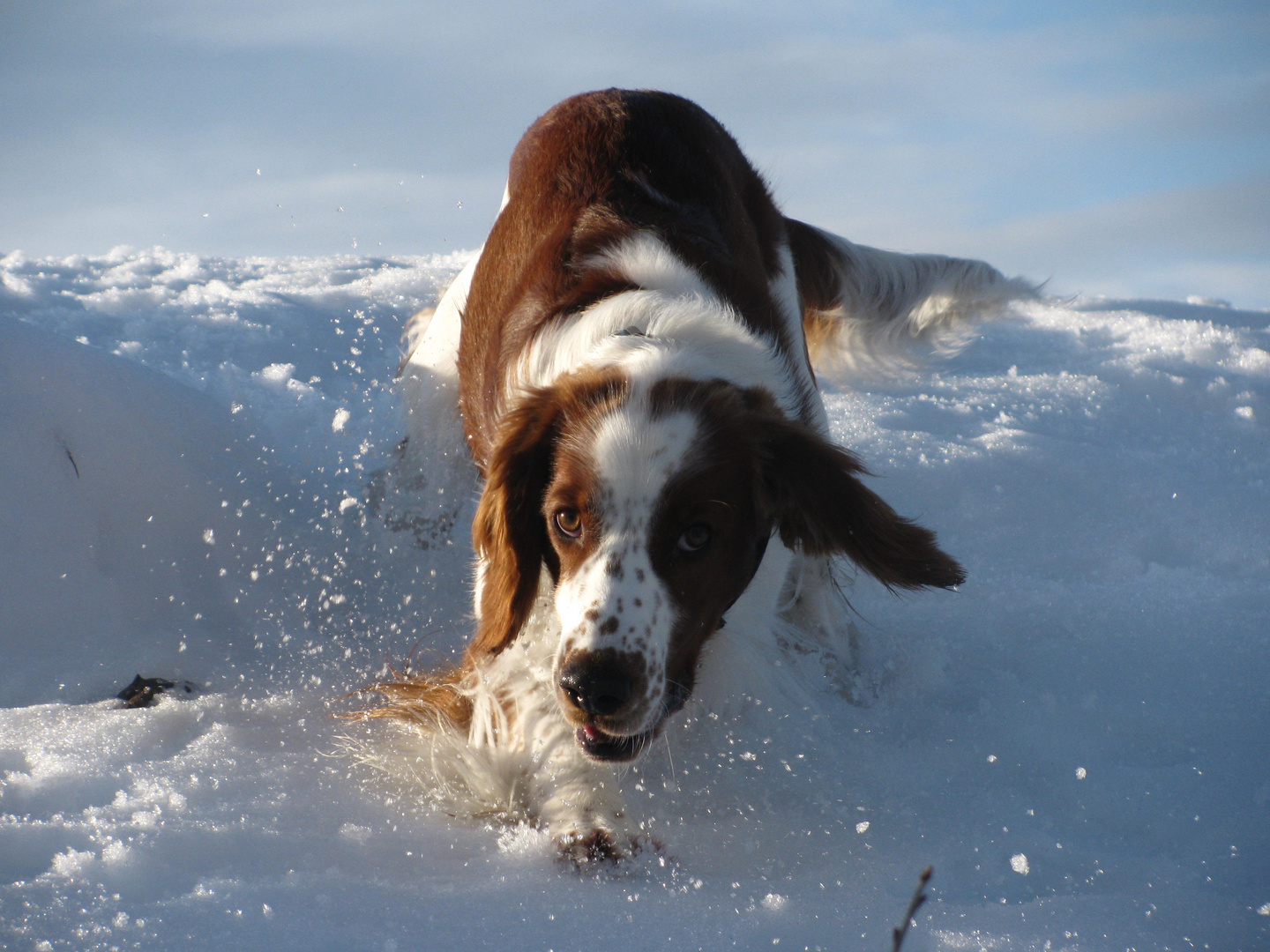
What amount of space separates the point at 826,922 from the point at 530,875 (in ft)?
1.57

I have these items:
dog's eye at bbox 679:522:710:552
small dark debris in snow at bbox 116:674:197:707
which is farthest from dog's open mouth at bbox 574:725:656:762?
small dark debris in snow at bbox 116:674:197:707

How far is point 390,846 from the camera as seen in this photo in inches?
64.2

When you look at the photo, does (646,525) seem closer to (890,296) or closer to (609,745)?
(609,745)

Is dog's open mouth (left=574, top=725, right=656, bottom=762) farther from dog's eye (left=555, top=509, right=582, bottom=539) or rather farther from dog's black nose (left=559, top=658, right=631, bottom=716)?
dog's eye (left=555, top=509, right=582, bottom=539)

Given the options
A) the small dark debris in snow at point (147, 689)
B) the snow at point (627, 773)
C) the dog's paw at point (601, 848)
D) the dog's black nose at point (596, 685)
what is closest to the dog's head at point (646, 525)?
the dog's black nose at point (596, 685)

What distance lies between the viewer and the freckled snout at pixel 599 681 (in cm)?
156

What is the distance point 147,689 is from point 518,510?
1.00 meters

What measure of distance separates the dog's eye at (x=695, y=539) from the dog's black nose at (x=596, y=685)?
0.87ft

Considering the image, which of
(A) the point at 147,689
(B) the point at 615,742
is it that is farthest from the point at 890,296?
(A) the point at 147,689

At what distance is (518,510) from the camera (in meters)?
1.93

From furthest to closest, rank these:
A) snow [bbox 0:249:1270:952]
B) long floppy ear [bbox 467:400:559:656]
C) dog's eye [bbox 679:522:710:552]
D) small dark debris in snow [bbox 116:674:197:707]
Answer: small dark debris in snow [bbox 116:674:197:707], long floppy ear [bbox 467:400:559:656], dog's eye [bbox 679:522:710:552], snow [bbox 0:249:1270:952]

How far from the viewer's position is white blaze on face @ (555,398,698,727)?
1.60 meters

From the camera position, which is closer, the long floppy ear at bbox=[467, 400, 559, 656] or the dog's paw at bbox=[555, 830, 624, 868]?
the dog's paw at bbox=[555, 830, 624, 868]

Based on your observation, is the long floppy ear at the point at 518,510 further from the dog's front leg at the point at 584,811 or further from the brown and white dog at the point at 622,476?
the dog's front leg at the point at 584,811
